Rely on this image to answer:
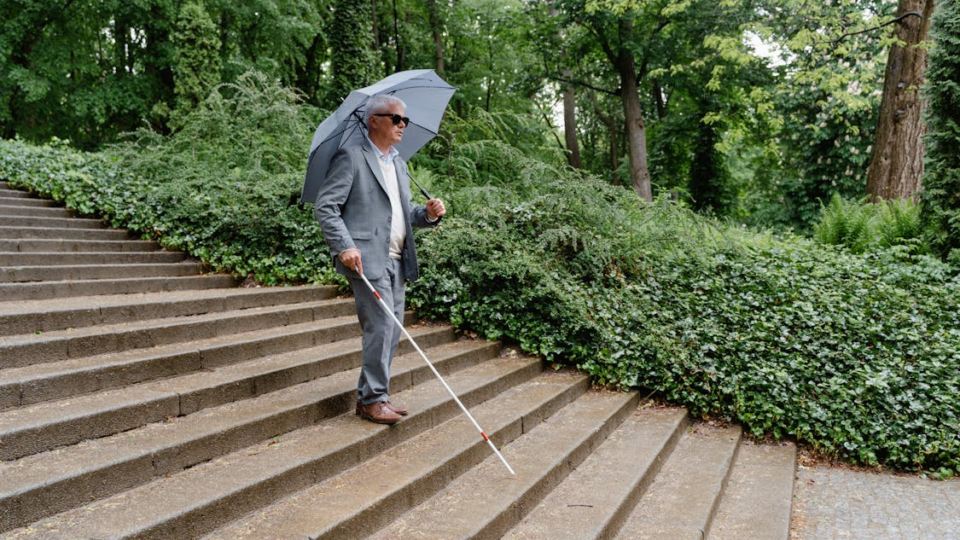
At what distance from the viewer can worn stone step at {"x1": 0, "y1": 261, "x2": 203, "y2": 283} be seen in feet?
18.6

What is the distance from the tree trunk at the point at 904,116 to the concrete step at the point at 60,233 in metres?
11.6

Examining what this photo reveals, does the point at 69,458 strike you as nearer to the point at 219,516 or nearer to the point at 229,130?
the point at 219,516

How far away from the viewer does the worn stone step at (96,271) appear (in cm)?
568

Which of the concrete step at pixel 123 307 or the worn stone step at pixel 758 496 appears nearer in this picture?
the worn stone step at pixel 758 496

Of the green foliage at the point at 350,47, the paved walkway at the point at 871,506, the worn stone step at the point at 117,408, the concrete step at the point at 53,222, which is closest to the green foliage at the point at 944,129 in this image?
the paved walkway at the point at 871,506

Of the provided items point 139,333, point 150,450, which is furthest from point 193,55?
point 150,450

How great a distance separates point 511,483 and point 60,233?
629 centimetres

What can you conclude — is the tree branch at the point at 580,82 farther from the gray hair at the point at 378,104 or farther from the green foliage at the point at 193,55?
the gray hair at the point at 378,104

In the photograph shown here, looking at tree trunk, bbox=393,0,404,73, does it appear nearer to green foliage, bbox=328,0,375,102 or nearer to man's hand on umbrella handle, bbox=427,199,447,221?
green foliage, bbox=328,0,375,102

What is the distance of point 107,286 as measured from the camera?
5930 mm

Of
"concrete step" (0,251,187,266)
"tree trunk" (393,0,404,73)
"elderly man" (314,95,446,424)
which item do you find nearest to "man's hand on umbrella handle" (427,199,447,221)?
"elderly man" (314,95,446,424)

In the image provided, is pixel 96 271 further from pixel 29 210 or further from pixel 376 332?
pixel 376 332

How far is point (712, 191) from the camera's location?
1800 cm

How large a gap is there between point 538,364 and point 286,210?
12.1 feet
